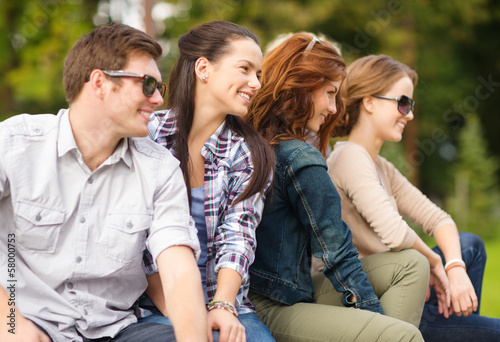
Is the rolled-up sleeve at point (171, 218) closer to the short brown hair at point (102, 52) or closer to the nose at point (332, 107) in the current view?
the short brown hair at point (102, 52)

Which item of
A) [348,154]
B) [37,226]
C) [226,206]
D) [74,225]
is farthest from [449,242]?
[37,226]

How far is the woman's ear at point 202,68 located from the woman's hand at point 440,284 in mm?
1427

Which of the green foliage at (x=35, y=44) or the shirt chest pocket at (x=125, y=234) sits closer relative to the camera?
the shirt chest pocket at (x=125, y=234)

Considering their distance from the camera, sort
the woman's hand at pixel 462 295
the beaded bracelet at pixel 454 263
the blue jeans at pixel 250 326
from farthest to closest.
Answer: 1. the beaded bracelet at pixel 454 263
2. the woman's hand at pixel 462 295
3. the blue jeans at pixel 250 326

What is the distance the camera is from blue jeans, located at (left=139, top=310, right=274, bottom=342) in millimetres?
2014

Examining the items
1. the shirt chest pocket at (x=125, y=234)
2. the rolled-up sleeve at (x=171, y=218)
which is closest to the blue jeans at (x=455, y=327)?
the rolled-up sleeve at (x=171, y=218)

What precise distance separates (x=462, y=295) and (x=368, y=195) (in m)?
0.71

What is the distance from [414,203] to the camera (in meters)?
3.11

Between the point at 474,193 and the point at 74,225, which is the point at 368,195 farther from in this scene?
the point at 474,193

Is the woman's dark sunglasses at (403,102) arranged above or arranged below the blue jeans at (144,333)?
above

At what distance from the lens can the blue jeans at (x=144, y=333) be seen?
1812 millimetres

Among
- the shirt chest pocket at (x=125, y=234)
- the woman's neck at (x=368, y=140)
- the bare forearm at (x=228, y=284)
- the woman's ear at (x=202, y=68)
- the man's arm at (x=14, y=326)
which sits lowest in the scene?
the bare forearm at (x=228, y=284)

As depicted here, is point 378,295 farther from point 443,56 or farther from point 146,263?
point 443,56

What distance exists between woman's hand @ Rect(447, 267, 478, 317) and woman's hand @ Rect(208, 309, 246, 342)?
130cm
